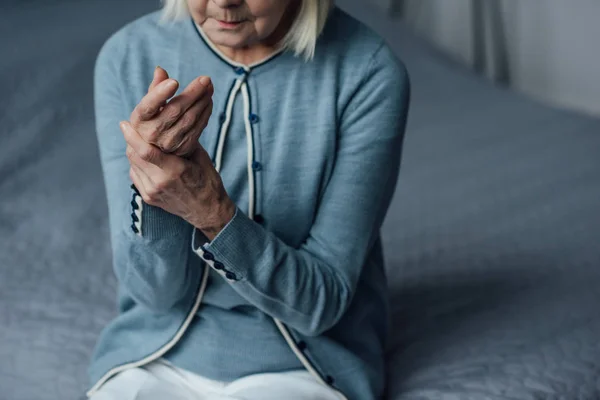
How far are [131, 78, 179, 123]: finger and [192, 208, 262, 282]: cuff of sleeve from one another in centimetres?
16

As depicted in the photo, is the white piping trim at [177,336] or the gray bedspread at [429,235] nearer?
the white piping trim at [177,336]

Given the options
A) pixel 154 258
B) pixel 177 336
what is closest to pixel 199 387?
pixel 177 336

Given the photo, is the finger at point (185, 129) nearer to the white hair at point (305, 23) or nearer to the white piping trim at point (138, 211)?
the white piping trim at point (138, 211)

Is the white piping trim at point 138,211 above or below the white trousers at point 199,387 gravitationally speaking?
above

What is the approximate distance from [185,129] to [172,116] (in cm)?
2

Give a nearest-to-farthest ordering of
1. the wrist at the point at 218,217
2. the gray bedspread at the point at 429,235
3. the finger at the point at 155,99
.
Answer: the finger at the point at 155,99
the wrist at the point at 218,217
the gray bedspread at the point at 429,235

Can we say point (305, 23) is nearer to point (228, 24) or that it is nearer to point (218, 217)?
point (228, 24)

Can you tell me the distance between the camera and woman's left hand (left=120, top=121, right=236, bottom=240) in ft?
3.10

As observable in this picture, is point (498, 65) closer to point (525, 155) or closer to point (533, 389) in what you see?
point (525, 155)

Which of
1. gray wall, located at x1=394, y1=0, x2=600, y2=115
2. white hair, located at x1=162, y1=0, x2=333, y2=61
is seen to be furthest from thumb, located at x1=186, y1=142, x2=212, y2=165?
gray wall, located at x1=394, y1=0, x2=600, y2=115

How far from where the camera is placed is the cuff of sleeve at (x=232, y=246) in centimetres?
103

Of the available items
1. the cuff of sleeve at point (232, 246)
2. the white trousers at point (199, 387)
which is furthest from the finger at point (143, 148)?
the white trousers at point (199, 387)

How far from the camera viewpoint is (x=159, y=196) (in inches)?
38.5

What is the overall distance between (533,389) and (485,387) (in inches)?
2.6
